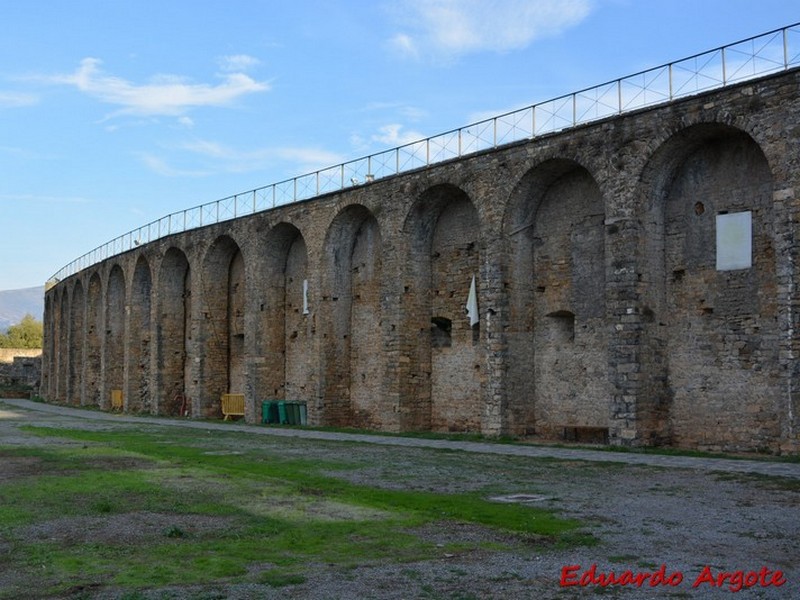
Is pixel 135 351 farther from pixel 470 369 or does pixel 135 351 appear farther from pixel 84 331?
pixel 470 369

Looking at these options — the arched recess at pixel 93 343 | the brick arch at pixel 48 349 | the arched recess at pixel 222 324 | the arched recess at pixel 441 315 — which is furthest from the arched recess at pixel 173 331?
the brick arch at pixel 48 349

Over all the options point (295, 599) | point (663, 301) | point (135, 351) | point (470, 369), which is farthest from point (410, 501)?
point (135, 351)

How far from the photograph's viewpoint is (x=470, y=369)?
2241cm

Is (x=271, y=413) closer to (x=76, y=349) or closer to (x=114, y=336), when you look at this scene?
(x=114, y=336)

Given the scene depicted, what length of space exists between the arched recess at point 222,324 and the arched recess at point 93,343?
48.4 ft

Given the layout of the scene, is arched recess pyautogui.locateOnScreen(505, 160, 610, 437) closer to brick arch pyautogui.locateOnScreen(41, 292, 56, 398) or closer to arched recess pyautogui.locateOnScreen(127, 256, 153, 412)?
arched recess pyautogui.locateOnScreen(127, 256, 153, 412)

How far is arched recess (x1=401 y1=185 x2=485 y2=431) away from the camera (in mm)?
22516

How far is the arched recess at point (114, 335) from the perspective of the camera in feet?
139

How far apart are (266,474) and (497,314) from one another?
9.00 m

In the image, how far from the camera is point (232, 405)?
31.1 m

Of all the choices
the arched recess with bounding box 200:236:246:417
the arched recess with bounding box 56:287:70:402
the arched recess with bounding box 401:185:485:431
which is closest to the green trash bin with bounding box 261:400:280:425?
the arched recess with bounding box 200:236:246:417

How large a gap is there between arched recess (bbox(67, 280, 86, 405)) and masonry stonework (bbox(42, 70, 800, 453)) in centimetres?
2157

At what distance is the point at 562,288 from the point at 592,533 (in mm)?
12687

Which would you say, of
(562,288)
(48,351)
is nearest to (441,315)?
(562,288)
